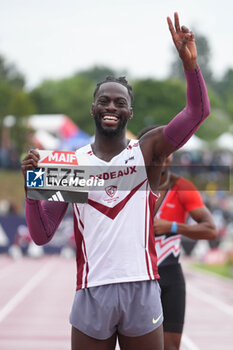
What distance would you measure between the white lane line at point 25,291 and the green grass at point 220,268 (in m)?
4.38

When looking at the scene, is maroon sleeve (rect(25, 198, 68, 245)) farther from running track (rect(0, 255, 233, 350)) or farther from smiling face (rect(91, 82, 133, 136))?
running track (rect(0, 255, 233, 350))

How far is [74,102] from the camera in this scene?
10119 centimetres

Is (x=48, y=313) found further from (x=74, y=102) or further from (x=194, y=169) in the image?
(x=74, y=102)

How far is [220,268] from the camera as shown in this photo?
22.8 meters

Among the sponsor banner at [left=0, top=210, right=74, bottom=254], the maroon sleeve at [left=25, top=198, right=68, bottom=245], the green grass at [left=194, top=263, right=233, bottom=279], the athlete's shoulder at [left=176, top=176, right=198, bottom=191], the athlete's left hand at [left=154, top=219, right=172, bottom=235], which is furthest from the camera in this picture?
the sponsor banner at [left=0, top=210, right=74, bottom=254]

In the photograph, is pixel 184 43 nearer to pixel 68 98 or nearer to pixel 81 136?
pixel 81 136

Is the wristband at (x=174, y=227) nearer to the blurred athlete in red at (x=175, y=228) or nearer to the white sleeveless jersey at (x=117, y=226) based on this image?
the blurred athlete in red at (x=175, y=228)

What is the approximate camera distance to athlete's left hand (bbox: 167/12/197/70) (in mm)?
3211

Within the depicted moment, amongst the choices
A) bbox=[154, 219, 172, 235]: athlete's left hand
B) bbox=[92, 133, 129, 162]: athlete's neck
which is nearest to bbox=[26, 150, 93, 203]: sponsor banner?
bbox=[92, 133, 129, 162]: athlete's neck

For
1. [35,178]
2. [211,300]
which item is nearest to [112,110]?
[35,178]

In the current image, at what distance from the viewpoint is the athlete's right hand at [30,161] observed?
339 cm

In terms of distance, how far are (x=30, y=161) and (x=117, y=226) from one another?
0.47 meters

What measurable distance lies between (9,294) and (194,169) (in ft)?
38.2

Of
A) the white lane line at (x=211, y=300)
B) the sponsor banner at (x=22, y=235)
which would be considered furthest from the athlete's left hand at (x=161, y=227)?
the sponsor banner at (x=22, y=235)
